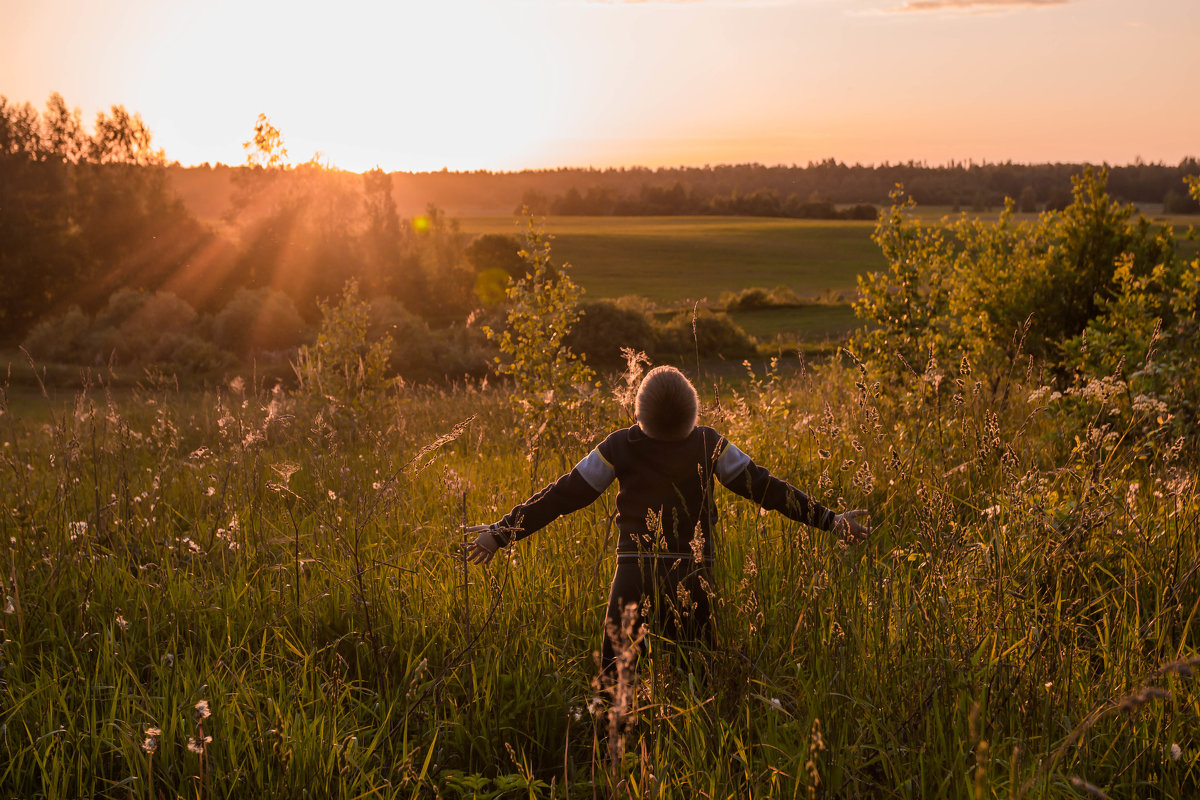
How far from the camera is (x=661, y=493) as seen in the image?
11.2 feet

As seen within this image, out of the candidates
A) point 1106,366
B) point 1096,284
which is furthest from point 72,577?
point 1096,284

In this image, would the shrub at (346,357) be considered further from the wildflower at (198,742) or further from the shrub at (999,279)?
the wildflower at (198,742)

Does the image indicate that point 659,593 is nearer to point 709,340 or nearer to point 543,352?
point 543,352

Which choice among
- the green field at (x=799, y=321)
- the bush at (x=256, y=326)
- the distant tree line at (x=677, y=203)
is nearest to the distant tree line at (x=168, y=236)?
the bush at (x=256, y=326)

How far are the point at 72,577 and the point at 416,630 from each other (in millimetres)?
1959

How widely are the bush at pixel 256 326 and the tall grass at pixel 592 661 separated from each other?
2480 centimetres

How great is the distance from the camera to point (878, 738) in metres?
2.63

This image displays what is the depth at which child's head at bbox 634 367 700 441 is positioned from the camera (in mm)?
3357

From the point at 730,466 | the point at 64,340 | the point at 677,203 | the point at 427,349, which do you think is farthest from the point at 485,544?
the point at 677,203

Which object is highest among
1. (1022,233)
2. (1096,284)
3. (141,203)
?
(141,203)

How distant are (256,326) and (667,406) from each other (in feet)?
92.7

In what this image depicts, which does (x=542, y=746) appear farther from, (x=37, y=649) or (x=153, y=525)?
(x=153, y=525)

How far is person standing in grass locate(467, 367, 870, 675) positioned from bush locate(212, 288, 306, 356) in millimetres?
26872

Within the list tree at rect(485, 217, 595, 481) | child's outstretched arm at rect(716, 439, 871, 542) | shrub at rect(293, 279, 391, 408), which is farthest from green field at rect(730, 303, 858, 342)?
child's outstretched arm at rect(716, 439, 871, 542)
